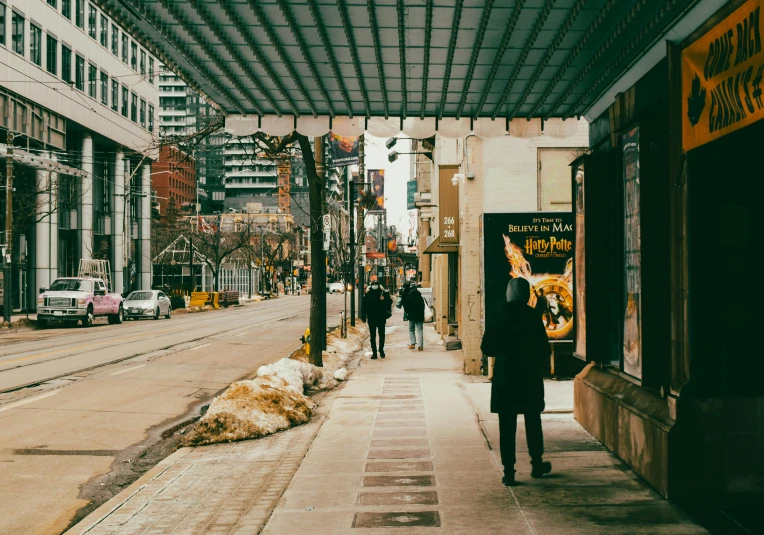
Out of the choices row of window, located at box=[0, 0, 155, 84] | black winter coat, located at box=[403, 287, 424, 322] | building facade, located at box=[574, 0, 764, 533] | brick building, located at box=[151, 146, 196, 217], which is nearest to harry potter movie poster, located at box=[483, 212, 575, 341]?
building facade, located at box=[574, 0, 764, 533]

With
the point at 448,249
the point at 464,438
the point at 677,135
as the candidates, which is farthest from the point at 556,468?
the point at 448,249

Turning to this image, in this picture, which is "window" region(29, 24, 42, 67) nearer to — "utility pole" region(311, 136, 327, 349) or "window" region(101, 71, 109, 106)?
"window" region(101, 71, 109, 106)

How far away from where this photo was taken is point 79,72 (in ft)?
161

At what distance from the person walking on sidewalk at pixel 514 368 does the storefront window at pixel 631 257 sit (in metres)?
0.97

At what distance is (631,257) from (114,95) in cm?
5324

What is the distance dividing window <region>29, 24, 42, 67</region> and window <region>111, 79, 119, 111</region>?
10.8 metres

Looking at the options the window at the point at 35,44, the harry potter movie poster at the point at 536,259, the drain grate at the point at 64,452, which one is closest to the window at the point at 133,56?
the window at the point at 35,44

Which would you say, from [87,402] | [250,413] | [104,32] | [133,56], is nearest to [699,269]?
[250,413]

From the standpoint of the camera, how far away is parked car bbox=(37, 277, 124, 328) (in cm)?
3328

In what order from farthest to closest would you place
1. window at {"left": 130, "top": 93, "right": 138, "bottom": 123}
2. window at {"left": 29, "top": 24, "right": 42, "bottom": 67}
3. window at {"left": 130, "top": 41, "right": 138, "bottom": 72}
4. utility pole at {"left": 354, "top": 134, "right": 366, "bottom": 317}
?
window at {"left": 130, "top": 41, "right": 138, "bottom": 72}, window at {"left": 130, "top": 93, "right": 138, "bottom": 123}, window at {"left": 29, "top": 24, "right": 42, "bottom": 67}, utility pole at {"left": 354, "top": 134, "right": 366, "bottom": 317}

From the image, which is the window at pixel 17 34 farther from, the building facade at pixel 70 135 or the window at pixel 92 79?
the window at pixel 92 79

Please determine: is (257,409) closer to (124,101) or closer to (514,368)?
(514,368)

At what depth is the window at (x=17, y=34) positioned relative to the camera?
40500mm

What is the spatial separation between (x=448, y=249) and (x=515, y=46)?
13.4 meters
